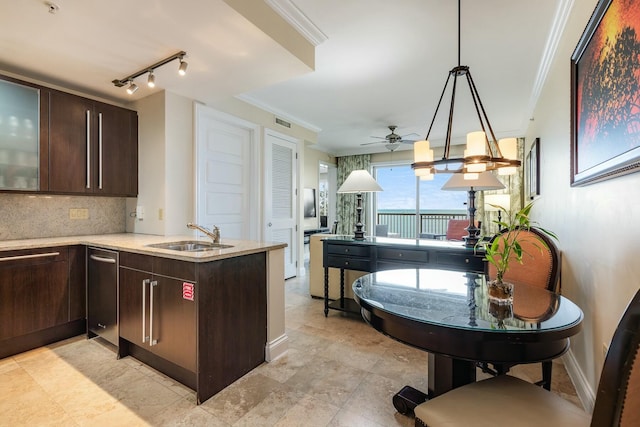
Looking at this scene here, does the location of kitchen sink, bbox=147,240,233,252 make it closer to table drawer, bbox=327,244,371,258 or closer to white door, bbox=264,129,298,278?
table drawer, bbox=327,244,371,258

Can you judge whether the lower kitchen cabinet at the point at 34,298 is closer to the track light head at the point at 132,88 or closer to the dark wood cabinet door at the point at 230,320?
the track light head at the point at 132,88

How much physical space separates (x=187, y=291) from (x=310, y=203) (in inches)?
192

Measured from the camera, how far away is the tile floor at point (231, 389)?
5.41 ft

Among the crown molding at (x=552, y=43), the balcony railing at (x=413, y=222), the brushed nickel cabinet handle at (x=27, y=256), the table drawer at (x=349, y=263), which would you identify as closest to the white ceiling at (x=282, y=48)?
the crown molding at (x=552, y=43)

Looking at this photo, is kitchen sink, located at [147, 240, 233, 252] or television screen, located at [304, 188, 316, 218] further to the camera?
television screen, located at [304, 188, 316, 218]

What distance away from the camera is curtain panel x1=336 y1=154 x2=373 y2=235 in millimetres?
7379

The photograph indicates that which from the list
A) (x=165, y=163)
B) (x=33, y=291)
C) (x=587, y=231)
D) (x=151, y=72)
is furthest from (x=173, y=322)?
(x=587, y=231)

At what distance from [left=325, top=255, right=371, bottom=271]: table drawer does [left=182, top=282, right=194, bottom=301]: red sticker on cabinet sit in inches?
66.6

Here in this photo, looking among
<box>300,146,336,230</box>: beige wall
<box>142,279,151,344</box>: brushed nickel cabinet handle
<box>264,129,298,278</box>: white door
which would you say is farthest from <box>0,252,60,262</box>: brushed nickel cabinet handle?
<box>300,146,336,230</box>: beige wall

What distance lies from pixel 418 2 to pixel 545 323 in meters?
2.14

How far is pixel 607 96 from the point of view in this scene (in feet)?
4.63

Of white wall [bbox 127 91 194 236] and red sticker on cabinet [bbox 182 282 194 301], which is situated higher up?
white wall [bbox 127 91 194 236]

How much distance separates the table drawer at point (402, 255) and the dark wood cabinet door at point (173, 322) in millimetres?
1785

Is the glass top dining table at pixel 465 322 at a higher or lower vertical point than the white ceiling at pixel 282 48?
lower
